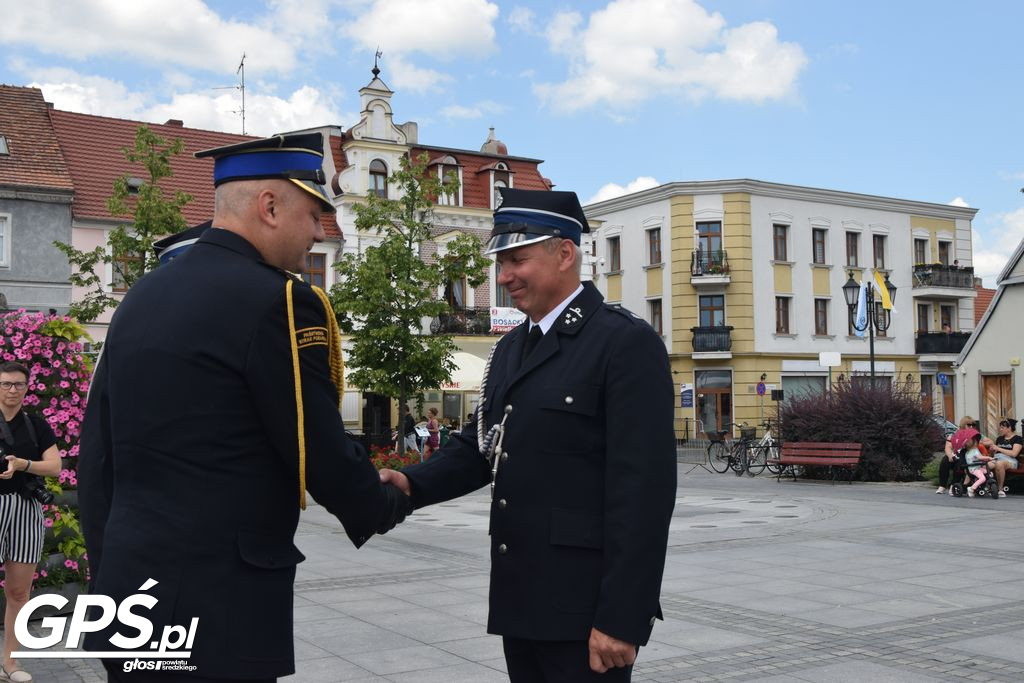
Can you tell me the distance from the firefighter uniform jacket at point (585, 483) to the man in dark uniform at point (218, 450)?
30.7 inches

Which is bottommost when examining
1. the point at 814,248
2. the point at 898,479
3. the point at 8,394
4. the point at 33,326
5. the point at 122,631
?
the point at 898,479

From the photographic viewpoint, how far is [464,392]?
40344mm

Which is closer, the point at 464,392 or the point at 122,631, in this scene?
the point at 122,631

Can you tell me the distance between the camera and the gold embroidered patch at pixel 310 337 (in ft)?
9.01

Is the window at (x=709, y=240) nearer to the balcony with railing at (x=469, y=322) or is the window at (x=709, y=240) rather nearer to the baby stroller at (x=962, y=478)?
the balcony with railing at (x=469, y=322)

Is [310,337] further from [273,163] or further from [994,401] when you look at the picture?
[994,401]

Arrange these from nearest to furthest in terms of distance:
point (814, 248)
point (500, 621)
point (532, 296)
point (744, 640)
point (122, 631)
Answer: point (122, 631), point (500, 621), point (532, 296), point (744, 640), point (814, 248)

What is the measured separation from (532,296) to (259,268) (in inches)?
46.6

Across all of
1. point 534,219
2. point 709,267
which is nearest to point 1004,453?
point 534,219

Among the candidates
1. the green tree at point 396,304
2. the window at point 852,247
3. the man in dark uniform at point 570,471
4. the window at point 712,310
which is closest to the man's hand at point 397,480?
the man in dark uniform at point 570,471

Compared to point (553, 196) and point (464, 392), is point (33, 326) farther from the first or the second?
point (464, 392)

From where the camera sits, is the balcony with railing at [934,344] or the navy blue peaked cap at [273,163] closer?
the navy blue peaked cap at [273,163]

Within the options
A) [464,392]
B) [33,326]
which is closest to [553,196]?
[33,326]

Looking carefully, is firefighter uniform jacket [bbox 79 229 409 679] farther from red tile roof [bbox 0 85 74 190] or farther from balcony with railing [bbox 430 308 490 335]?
balcony with railing [bbox 430 308 490 335]
